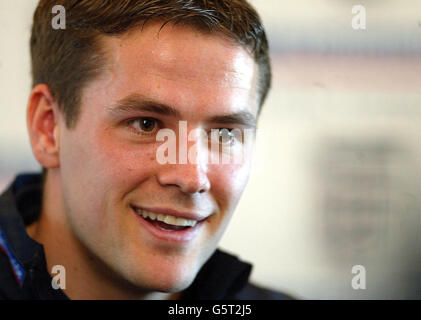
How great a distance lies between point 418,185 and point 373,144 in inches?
7.1

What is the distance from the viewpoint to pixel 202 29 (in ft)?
3.04

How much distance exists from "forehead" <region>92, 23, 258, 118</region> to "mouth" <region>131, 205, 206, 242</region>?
0.77ft

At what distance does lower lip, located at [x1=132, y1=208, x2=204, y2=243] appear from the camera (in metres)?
0.95

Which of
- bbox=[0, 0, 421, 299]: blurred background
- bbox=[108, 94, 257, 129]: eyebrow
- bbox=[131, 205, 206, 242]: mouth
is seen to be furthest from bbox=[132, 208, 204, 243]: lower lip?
bbox=[0, 0, 421, 299]: blurred background

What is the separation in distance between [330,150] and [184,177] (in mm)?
647

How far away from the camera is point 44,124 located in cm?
103

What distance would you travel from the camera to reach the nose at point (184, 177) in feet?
2.92

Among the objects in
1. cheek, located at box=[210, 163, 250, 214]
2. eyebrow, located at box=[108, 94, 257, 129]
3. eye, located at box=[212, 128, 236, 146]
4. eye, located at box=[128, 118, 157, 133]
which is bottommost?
cheek, located at box=[210, 163, 250, 214]

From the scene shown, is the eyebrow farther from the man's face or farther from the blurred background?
the blurred background

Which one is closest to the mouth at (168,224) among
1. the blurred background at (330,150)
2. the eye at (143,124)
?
the eye at (143,124)

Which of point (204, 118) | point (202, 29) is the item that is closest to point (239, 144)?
point (204, 118)

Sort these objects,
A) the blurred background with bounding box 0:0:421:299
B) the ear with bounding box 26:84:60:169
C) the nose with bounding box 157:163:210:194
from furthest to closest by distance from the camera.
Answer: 1. the blurred background with bounding box 0:0:421:299
2. the ear with bounding box 26:84:60:169
3. the nose with bounding box 157:163:210:194

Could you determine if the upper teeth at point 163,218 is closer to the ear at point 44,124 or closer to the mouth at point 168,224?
the mouth at point 168,224

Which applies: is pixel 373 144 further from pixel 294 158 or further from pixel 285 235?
pixel 285 235
